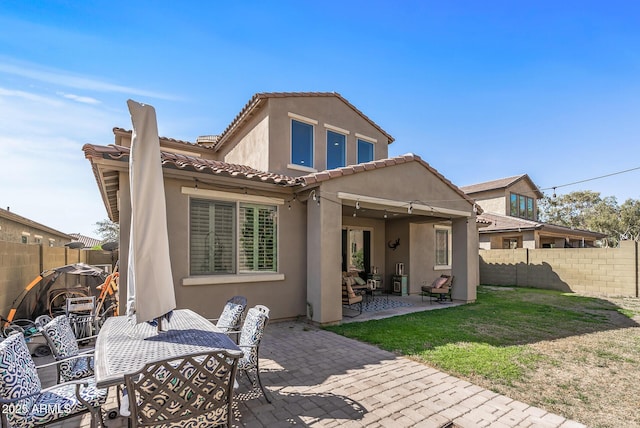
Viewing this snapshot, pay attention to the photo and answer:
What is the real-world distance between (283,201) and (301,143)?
343cm

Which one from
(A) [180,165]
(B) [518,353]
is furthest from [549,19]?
(A) [180,165]

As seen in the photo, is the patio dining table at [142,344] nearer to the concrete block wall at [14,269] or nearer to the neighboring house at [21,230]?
the concrete block wall at [14,269]

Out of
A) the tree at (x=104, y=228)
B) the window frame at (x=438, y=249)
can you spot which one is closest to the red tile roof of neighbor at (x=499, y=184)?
the window frame at (x=438, y=249)

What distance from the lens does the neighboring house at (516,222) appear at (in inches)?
826

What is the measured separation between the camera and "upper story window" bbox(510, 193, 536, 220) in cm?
2619

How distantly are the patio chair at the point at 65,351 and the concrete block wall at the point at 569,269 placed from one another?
19519 millimetres

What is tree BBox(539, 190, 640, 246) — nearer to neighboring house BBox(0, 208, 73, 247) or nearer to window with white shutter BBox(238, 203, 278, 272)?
window with white shutter BBox(238, 203, 278, 272)

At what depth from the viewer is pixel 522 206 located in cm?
2683

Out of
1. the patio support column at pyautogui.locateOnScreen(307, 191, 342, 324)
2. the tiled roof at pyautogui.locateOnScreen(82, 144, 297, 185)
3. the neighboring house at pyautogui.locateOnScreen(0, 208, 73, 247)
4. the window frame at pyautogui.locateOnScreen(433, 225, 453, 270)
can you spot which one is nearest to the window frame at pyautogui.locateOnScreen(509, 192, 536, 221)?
the window frame at pyautogui.locateOnScreen(433, 225, 453, 270)

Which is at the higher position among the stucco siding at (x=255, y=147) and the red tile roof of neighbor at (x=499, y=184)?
the red tile roof of neighbor at (x=499, y=184)

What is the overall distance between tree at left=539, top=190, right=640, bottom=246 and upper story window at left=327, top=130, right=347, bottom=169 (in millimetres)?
38953

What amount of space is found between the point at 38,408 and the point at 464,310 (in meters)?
10.8

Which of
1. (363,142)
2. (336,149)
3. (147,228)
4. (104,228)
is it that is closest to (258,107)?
(336,149)

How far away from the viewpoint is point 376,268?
14172 millimetres
